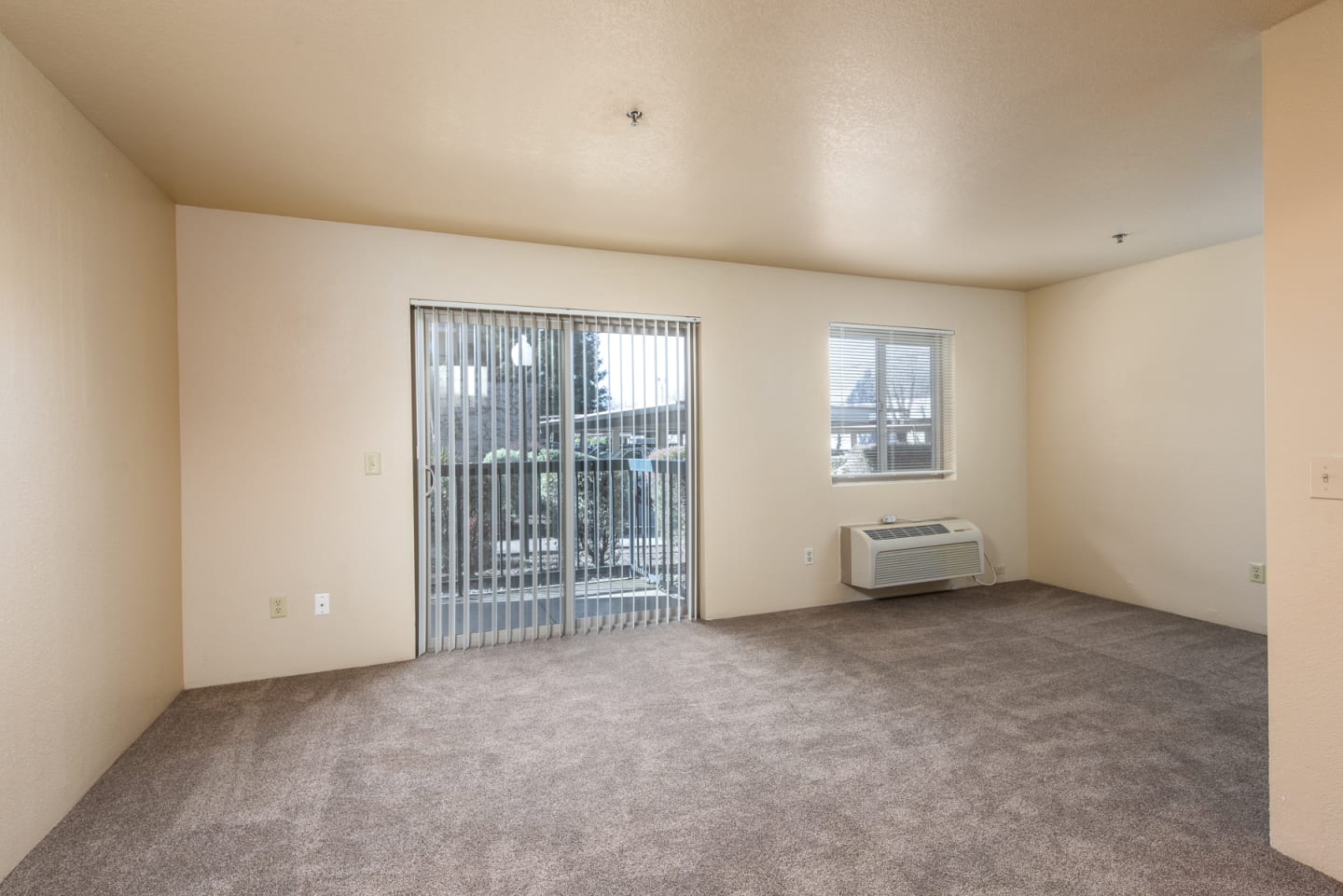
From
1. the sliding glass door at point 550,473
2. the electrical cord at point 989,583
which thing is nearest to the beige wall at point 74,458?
the sliding glass door at point 550,473

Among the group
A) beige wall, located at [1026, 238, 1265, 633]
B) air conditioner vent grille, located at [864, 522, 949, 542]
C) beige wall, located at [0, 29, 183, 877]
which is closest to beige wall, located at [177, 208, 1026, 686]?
beige wall, located at [0, 29, 183, 877]

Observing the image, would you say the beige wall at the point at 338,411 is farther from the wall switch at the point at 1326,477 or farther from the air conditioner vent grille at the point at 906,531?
the wall switch at the point at 1326,477

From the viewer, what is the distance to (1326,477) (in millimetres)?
1812

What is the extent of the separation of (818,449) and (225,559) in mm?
3677

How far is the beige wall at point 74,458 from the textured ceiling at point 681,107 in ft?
0.86

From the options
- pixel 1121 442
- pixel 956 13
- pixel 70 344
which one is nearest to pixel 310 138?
pixel 70 344

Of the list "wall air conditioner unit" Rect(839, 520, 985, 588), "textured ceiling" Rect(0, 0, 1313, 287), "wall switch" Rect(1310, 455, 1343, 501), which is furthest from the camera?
"wall air conditioner unit" Rect(839, 520, 985, 588)

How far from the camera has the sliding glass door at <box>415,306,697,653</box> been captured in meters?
3.81

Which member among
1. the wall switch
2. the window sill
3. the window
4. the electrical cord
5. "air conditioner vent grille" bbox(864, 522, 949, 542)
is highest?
the window

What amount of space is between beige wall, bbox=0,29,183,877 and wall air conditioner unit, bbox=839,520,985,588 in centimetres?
403

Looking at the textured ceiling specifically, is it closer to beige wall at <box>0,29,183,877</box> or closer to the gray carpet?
beige wall at <box>0,29,183,877</box>

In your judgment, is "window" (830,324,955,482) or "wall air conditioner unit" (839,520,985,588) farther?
"window" (830,324,955,482)

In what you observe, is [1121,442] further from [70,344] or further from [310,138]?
[70,344]

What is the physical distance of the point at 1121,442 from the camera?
15.8 feet
